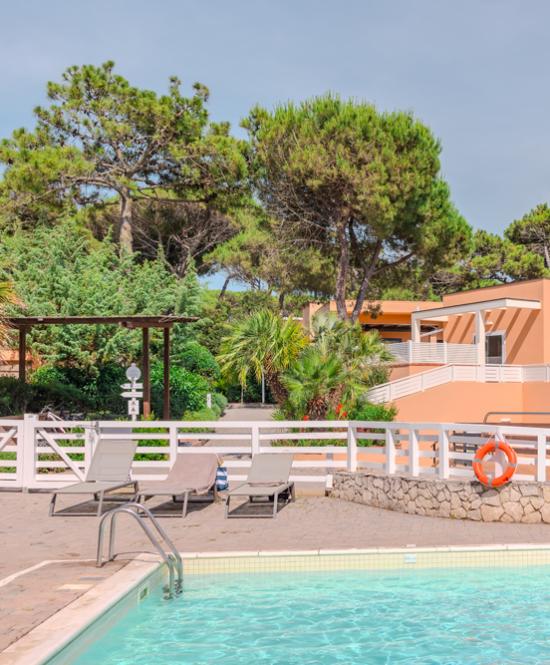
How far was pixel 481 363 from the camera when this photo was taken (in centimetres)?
2748

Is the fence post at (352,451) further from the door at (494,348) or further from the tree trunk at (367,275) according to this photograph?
the tree trunk at (367,275)

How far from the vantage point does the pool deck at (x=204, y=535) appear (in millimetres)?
6738

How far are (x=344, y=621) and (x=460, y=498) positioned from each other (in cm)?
403

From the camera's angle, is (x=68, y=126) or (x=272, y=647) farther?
(x=68, y=126)

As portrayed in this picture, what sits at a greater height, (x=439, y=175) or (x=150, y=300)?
(x=439, y=175)

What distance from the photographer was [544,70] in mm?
23781

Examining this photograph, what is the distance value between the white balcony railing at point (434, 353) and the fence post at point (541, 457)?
16.6m

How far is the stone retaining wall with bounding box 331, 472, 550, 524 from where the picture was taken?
400 inches

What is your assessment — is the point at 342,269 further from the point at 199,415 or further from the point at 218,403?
the point at 199,415

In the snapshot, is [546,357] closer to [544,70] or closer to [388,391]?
[388,391]

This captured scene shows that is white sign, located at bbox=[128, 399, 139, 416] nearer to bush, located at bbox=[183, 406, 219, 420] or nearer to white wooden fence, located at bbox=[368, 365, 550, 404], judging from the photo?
bush, located at bbox=[183, 406, 219, 420]

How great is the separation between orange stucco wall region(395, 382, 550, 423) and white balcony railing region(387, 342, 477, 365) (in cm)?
185

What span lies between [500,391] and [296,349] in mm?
9639

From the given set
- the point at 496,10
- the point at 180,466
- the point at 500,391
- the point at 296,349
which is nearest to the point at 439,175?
the point at 500,391
